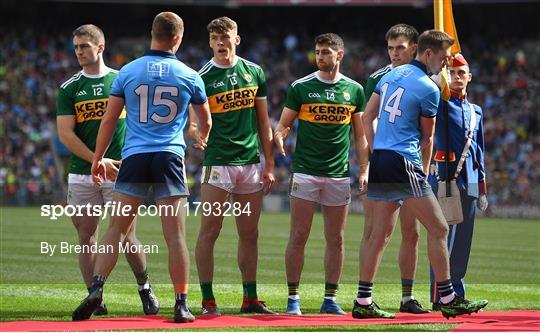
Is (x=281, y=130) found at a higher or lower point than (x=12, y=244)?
higher

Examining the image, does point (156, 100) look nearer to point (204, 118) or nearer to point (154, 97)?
point (154, 97)

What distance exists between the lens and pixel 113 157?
28.5 ft

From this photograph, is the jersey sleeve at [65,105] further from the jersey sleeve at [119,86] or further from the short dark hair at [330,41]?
the short dark hair at [330,41]

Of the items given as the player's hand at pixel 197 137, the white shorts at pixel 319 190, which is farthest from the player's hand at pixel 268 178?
the player's hand at pixel 197 137

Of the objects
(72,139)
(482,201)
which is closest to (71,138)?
(72,139)

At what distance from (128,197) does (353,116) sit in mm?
2371

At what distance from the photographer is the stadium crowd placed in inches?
1203

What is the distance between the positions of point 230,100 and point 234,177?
0.66 metres

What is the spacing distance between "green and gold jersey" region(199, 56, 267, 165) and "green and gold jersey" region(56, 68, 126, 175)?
836 mm

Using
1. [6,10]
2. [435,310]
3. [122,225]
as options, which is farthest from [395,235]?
[6,10]

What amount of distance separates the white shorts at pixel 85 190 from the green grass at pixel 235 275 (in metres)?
0.97

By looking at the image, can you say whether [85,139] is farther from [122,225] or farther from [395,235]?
[395,235]

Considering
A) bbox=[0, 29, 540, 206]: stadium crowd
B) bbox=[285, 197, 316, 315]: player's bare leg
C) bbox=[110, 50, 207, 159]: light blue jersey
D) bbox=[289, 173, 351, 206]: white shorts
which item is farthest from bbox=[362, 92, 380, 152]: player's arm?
bbox=[0, 29, 540, 206]: stadium crowd

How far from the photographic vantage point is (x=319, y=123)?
8.83m
